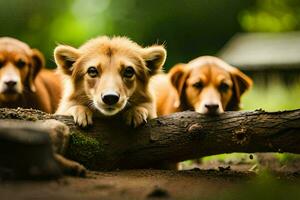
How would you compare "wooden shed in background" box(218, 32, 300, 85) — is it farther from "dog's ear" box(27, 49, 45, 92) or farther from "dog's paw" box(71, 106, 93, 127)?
"dog's paw" box(71, 106, 93, 127)

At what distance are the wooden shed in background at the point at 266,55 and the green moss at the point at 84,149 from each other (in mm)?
13438

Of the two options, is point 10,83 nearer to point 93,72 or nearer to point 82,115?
point 93,72

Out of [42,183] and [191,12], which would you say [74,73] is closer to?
[42,183]

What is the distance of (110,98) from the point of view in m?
5.56

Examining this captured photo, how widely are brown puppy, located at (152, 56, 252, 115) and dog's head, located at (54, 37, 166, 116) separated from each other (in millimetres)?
788

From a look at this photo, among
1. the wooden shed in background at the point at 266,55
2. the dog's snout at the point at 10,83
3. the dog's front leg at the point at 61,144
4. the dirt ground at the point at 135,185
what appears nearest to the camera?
the dirt ground at the point at 135,185

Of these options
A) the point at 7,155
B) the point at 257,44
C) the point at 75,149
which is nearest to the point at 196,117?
the point at 75,149

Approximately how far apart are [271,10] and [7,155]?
1980cm

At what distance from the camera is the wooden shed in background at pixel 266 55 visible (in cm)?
1852

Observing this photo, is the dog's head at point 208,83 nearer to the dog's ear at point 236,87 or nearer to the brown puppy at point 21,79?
the dog's ear at point 236,87

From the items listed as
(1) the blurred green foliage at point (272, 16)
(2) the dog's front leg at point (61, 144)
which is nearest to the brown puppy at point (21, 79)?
(2) the dog's front leg at point (61, 144)

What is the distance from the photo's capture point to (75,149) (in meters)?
5.47

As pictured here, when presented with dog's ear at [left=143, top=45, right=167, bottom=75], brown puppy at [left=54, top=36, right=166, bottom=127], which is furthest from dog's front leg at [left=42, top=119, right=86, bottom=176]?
dog's ear at [left=143, top=45, right=167, bottom=75]

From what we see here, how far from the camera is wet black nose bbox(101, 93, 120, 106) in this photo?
556 centimetres
